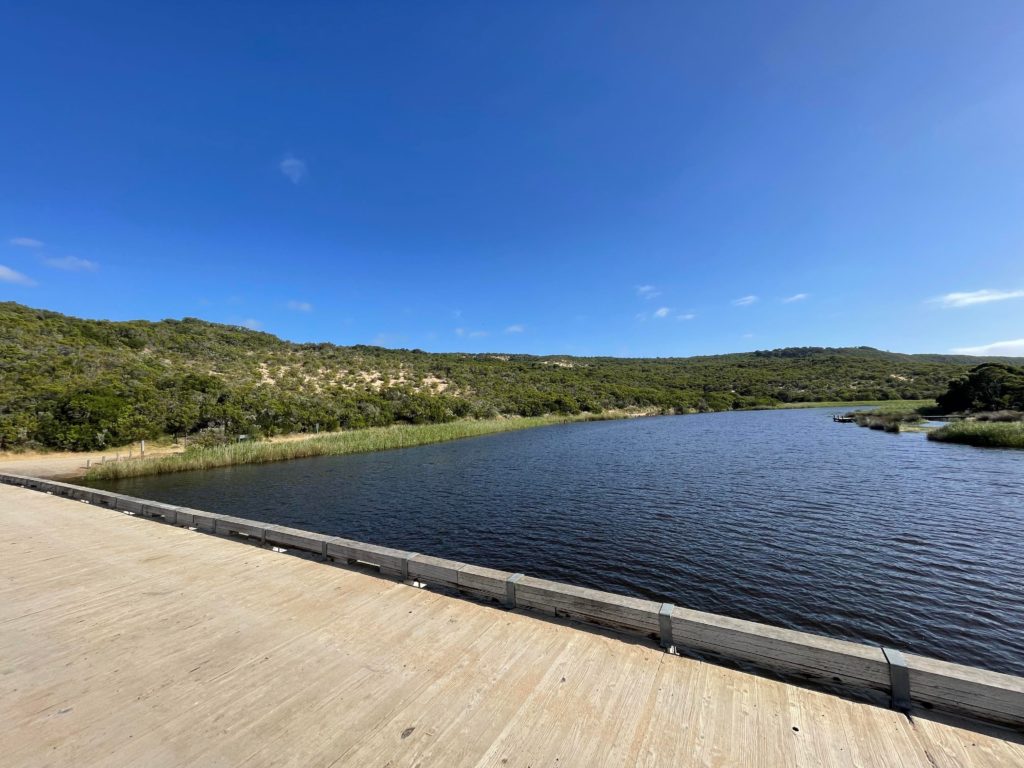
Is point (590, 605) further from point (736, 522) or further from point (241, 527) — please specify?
point (736, 522)

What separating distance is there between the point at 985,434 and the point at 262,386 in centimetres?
5668

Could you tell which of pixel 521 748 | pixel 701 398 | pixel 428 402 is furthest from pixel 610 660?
pixel 701 398

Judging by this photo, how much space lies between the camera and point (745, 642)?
171 inches

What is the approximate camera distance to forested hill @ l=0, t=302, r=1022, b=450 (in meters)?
29.4

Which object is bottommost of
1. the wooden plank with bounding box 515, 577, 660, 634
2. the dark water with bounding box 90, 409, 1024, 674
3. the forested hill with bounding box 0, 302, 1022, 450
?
the dark water with bounding box 90, 409, 1024, 674

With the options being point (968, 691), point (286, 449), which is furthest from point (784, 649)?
point (286, 449)

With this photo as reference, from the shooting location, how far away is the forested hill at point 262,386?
29.4m

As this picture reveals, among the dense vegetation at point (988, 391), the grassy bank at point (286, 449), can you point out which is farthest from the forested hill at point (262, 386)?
the dense vegetation at point (988, 391)

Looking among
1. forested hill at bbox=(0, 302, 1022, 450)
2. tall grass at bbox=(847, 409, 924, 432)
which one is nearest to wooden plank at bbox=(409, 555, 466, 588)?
forested hill at bbox=(0, 302, 1022, 450)

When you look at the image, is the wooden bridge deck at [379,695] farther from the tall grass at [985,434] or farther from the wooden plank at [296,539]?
the tall grass at [985,434]

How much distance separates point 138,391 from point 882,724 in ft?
136

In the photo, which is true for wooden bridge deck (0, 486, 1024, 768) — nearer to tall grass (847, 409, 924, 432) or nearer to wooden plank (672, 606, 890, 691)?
wooden plank (672, 606, 890, 691)

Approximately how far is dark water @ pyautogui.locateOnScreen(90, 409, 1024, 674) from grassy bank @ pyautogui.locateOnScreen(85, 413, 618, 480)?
75.3 inches

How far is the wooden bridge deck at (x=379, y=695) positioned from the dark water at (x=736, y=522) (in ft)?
14.1
